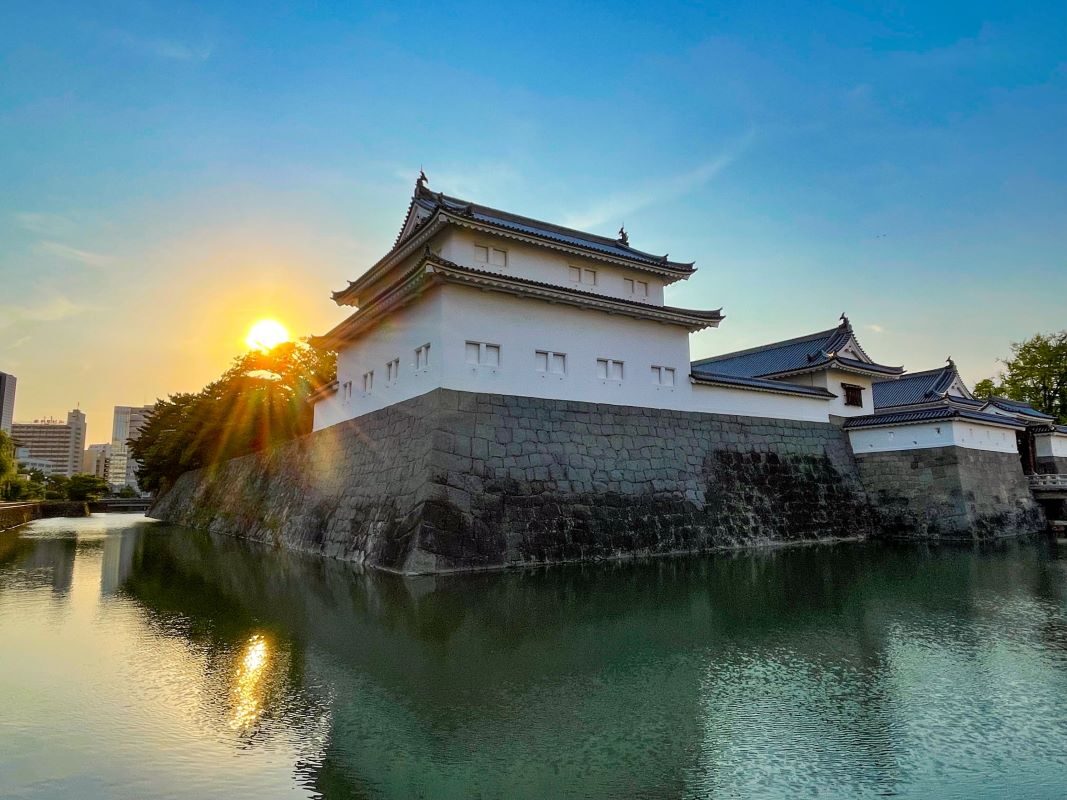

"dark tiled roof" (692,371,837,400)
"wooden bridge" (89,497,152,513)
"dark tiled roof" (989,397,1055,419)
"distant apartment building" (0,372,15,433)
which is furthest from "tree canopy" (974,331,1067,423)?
"distant apartment building" (0,372,15,433)

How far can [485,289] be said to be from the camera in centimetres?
1253

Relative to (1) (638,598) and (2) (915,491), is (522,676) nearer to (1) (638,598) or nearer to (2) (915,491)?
(1) (638,598)

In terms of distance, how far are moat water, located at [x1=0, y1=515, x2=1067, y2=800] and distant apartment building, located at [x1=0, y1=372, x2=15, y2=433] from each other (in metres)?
121

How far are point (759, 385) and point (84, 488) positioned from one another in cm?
4708

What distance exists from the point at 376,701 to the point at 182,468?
32.9 m

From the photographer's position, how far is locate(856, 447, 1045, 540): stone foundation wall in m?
16.1

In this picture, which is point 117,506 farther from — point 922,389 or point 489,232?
point 922,389

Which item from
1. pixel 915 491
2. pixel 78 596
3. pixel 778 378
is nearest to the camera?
pixel 78 596

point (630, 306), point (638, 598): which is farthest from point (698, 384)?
point (638, 598)

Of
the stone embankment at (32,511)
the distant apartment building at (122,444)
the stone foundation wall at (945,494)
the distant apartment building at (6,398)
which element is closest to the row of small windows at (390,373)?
the stone foundation wall at (945,494)

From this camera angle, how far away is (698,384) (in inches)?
621

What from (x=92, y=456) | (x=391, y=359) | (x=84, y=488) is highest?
(x=92, y=456)

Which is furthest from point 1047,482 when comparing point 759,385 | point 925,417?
point 759,385

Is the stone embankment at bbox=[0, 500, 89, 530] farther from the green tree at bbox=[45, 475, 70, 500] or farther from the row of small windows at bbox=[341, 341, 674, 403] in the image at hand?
the row of small windows at bbox=[341, 341, 674, 403]
